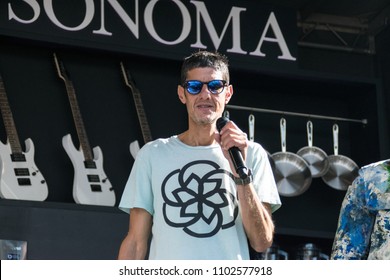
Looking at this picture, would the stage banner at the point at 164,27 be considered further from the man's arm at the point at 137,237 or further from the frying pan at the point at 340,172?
the man's arm at the point at 137,237

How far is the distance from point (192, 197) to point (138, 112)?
7.56 feet

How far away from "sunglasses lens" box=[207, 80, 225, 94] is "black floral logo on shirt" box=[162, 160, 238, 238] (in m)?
0.20

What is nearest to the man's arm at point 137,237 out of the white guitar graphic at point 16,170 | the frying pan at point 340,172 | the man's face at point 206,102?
the man's face at point 206,102

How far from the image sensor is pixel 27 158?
4492 mm

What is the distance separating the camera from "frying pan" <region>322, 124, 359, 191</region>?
16.9 ft

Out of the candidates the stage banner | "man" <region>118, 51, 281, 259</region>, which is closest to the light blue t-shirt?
"man" <region>118, 51, 281, 259</region>

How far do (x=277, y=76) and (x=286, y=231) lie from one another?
842 millimetres

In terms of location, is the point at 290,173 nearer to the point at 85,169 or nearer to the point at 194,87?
the point at 85,169

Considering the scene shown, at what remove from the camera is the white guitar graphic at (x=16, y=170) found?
14.4 feet

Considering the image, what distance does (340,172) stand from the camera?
516cm

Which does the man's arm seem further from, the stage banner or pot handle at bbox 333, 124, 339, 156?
pot handle at bbox 333, 124, 339, 156

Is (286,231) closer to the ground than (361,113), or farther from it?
closer to the ground
